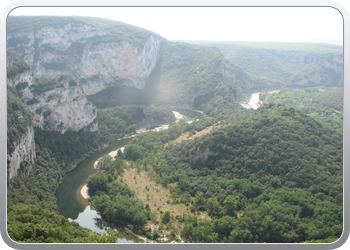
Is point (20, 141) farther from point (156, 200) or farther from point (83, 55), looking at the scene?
point (83, 55)

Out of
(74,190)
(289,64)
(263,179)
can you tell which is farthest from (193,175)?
(289,64)

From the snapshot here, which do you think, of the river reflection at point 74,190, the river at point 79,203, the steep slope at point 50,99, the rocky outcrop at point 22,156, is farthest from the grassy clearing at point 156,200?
the steep slope at point 50,99

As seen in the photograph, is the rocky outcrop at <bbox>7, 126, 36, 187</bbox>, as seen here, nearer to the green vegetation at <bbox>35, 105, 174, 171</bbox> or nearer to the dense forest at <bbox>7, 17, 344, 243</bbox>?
the dense forest at <bbox>7, 17, 344, 243</bbox>

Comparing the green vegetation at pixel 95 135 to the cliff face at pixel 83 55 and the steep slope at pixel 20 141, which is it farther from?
the cliff face at pixel 83 55

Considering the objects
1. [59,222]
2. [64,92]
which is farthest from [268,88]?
[59,222]

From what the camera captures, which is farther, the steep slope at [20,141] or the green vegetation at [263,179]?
the steep slope at [20,141]

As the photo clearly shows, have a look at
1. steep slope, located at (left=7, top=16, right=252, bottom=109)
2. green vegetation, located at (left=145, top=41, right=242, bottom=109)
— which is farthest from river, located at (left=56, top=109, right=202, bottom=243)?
green vegetation, located at (left=145, top=41, right=242, bottom=109)
